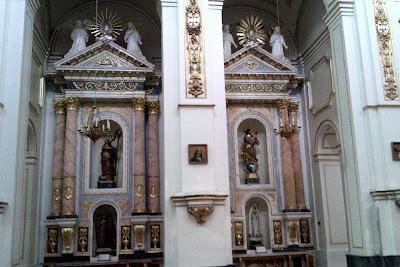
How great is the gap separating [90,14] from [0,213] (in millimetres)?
7018

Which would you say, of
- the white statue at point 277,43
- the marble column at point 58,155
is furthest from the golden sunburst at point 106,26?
the white statue at point 277,43

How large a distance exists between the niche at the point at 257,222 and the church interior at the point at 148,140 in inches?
1.1

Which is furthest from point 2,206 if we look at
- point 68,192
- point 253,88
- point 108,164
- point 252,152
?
point 253,88

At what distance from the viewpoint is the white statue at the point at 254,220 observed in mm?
12516

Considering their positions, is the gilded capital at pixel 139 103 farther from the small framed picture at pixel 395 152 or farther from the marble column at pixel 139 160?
the small framed picture at pixel 395 152

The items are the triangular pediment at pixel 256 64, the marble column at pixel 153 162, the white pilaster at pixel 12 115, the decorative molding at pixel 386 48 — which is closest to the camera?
the white pilaster at pixel 12 115

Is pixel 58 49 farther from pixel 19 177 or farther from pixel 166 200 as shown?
pixel 166 200

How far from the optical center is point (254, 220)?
41.6 feet

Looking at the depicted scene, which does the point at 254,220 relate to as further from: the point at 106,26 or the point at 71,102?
the point at 106,26

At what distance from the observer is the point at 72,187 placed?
11.6 meters

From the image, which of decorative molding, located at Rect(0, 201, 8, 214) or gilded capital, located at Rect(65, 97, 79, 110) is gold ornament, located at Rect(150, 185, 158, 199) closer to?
gilded capital, located at Rect(65, 97, 79, 110)

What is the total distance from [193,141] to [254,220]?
4548 millimetres

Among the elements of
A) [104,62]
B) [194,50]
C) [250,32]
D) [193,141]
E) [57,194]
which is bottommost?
[57,194]

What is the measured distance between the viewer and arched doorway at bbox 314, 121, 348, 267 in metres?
12.0
